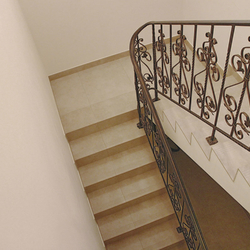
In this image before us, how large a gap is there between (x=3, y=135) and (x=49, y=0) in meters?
3.76

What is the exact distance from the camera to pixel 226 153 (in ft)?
8.60

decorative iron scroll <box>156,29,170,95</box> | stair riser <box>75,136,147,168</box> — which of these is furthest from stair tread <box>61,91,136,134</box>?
decorative iron scroll <box>156,29,170,95</box>

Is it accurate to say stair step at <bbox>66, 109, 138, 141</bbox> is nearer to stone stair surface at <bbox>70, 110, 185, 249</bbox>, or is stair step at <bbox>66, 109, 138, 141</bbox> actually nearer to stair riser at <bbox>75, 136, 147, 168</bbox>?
stone stair surface at <bbox>70, 110, 185, 249</bbox>

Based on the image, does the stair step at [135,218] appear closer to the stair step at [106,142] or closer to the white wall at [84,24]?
the stair step at [106,142]

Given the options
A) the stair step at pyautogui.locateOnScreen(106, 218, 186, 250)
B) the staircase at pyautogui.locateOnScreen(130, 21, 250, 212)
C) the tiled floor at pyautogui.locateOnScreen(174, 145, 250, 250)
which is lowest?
the tiled floor at pyautogui.locateOnScreen(174, 145, 250, 250)

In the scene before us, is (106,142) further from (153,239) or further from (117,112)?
(153,239)

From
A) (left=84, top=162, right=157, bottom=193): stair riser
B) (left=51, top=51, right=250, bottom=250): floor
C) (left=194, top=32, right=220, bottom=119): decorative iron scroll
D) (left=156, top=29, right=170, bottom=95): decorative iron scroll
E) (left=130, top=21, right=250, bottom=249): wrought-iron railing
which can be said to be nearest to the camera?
(left=194, top=32, right=220, bottom=119): decorative iron scroll

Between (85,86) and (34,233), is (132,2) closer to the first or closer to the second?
(85,86)

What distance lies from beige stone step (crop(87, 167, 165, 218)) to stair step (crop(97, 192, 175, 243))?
0.12 m

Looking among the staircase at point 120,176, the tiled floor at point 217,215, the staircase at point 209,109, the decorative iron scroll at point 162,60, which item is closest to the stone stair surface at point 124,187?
the staircase at point 120,176

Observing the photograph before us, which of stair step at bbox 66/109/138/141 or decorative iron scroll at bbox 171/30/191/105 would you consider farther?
stair step at bbox 66/109/138/141

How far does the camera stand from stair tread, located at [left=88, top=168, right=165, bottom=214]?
148 inches

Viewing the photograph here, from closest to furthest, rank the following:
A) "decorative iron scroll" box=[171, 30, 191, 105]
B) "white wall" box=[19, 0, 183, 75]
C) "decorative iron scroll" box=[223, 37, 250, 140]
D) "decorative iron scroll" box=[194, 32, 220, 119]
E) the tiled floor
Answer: "decorative iron scroll" box=[223, 37, 250, 140] < "decorative iron scroll" box=[194, 32, 220, 119] < "decorative iron scroll" box=[171, 30, 191, 105] < "white wall" box=[19, 0, 183, 75] < the tiled floor

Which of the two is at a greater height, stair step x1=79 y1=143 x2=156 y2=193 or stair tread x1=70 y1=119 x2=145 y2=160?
stair tread x1=70 y1=119 x2=145 y2=160
